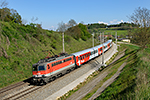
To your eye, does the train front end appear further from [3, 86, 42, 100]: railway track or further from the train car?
[3, 86, 42, 100]: railway track

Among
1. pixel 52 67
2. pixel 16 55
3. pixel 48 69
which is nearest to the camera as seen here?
pixel 48 69

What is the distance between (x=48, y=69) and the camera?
18.6m

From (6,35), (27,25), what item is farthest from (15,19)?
(6,35)

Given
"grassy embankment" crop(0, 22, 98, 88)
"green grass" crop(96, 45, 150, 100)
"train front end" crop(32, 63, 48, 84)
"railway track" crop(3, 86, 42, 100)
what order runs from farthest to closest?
"grassy embankment" crop(0, 22, 98, 88) → "train front end" crop(32, 63, 48, 84) → "railway track" crop(3, 86, 42, 100) → "green grass" crop(96, 45, 150, 100)

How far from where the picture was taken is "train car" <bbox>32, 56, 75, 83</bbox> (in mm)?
18266

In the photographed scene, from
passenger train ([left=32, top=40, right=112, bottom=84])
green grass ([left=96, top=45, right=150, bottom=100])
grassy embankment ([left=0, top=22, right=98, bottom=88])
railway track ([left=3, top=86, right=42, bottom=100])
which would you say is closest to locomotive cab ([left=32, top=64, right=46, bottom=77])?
passenger train ([left=32, top=40, right=112, bottom=84])

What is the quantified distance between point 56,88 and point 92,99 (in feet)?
20.2

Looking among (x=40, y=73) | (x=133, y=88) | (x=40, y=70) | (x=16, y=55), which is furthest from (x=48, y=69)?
(x=133, y=88)

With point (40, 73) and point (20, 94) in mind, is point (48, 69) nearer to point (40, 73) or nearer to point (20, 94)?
point (40, 73)

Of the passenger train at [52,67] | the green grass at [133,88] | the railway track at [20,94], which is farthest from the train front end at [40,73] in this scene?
the green grass at [133,88]

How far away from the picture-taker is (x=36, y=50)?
31.5m

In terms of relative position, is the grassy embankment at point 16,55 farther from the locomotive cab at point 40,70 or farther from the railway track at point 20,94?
the locomotive cab at point 40,70

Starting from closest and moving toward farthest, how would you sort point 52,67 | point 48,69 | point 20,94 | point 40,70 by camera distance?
point 20,94 → point 40,70 → point 48,69 → point 52,67

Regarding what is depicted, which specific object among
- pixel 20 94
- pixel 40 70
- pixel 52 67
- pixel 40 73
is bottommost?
pixel 20 94
